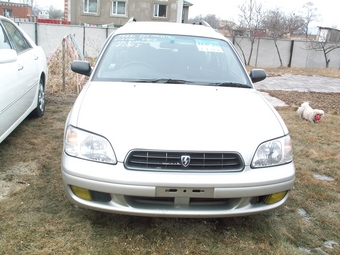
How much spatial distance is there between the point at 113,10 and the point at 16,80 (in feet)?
105

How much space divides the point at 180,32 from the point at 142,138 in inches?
78.5

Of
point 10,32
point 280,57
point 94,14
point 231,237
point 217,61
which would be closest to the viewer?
point 231,237

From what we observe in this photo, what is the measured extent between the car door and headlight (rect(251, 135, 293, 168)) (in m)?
2.44

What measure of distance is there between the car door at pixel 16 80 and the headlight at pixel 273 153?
2444mm

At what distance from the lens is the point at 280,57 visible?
21250mm

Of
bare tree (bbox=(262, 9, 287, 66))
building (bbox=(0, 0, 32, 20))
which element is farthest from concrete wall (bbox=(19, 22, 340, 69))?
building (bbox=(0, 0, 32, 20))

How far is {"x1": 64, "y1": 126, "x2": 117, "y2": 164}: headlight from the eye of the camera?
88.5 inches

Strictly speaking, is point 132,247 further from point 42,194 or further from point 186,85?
point 186,85

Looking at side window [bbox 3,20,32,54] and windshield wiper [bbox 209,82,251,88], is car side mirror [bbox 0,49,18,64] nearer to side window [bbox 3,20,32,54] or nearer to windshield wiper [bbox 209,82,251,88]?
side window [bbox 3,20,32,54]

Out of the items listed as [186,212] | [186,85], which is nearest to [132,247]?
[186,212]

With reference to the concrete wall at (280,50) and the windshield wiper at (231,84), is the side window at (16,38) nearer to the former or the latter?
the windshield wiper at (231,84)

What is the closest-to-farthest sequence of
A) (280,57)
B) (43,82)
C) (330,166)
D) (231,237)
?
1. (231,237)
2. (330,166)
3. (43,82)
4. (280,57)

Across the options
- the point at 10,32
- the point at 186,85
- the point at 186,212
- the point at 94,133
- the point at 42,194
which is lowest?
the point at 42,194

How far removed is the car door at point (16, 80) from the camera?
11.0ft
